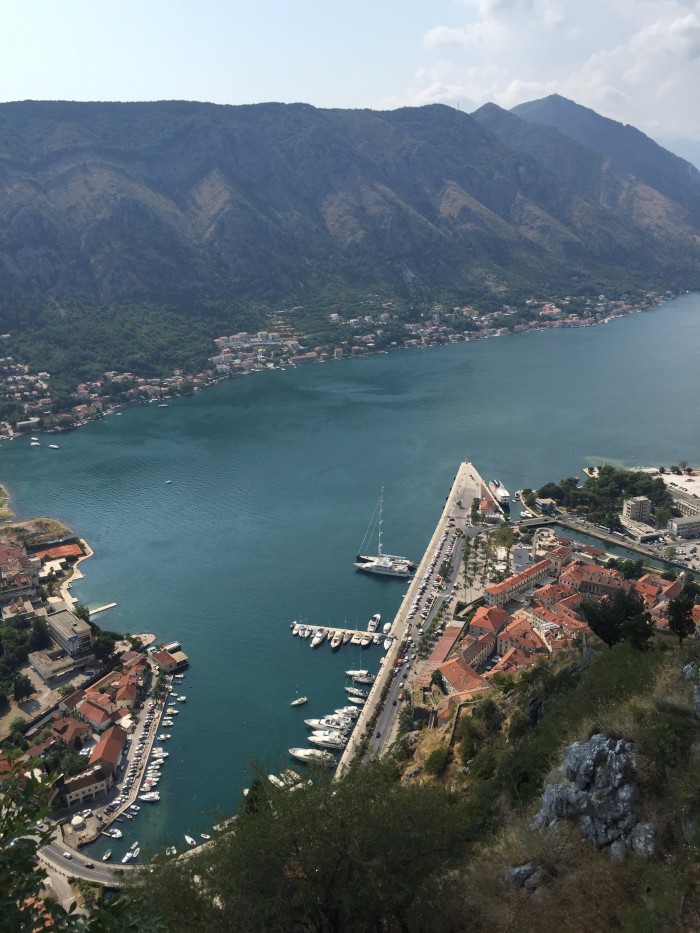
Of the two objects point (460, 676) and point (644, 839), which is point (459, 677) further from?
point (644, 839)

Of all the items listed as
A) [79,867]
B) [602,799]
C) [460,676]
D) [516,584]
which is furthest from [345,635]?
[602,799]

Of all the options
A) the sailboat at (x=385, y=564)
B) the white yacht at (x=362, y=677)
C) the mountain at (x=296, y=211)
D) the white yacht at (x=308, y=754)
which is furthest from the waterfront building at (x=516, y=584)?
the mountain at (x=296, y=211)

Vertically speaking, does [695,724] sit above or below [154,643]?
above

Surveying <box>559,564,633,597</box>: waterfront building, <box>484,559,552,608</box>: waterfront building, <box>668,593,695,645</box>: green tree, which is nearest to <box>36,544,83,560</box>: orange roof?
<box>484,559,552,608</box>: waterfront building

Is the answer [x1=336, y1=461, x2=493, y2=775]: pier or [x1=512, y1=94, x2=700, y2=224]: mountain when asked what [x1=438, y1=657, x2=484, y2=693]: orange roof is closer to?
[x1=336, y1=461, x2=493, y2=775]: pier

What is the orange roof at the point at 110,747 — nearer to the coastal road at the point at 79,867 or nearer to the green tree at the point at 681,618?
the coastal road at the point at 79,867

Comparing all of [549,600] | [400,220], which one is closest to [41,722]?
[549,600]

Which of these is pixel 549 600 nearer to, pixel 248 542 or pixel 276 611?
pixel 276 611
